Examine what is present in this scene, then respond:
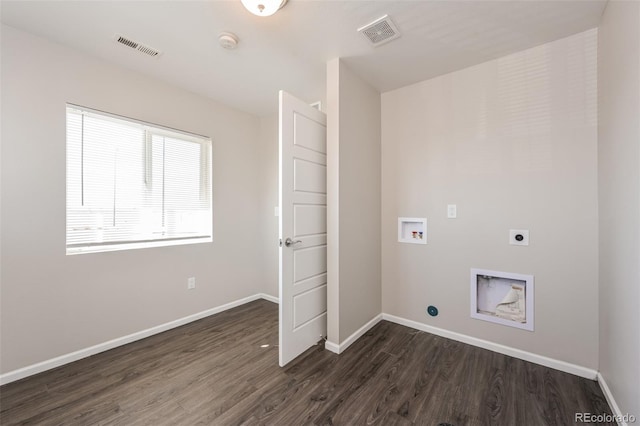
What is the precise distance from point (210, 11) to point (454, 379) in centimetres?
324

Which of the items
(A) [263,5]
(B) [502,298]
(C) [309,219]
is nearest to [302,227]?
(C) [309,219]

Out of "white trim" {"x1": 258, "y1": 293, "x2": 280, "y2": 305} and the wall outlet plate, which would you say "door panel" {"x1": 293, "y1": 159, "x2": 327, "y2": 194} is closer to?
the wall outlet plate

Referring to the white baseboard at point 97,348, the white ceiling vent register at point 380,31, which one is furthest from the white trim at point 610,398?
the white baseboard at point 97,348

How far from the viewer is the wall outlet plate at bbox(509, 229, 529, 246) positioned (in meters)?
2.21

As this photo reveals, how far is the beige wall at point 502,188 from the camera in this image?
200cm

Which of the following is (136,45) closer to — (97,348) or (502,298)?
Result: (97,348)

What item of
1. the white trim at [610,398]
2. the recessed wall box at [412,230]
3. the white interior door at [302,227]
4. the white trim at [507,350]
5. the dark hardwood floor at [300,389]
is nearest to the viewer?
the white trim at [610,398]

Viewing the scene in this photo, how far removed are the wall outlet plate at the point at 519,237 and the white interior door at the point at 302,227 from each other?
5.56ft

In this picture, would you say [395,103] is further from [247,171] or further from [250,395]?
[250,395]

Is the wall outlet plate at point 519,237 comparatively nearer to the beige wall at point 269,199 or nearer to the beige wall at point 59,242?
the beige wall at point 269,199

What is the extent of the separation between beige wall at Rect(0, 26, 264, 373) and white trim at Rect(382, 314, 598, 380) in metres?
2.51

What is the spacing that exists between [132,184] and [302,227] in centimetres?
184

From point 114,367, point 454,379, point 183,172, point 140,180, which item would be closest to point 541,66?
point 454,379

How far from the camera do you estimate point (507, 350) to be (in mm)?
2289
